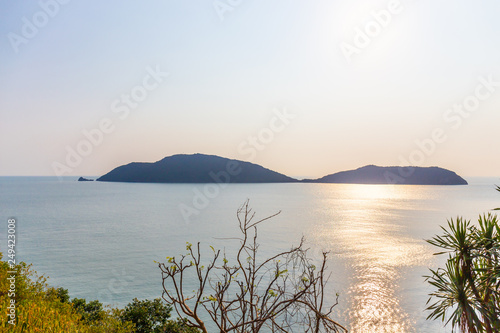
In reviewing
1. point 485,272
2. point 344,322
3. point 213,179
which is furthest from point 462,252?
point 213,179

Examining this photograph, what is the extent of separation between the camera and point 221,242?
43.7 meters

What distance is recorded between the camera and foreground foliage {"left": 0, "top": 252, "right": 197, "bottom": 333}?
4070mm

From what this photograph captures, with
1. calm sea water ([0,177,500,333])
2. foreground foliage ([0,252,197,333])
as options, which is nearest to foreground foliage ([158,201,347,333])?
foreground foliage ([0,252,197,333])

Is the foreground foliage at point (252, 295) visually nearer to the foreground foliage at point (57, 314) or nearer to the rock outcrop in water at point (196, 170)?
the foreground foliage at point (57, 314)

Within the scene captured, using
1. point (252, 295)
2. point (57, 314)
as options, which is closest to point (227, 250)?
point (57, 314)

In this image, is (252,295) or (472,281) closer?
(252,295)

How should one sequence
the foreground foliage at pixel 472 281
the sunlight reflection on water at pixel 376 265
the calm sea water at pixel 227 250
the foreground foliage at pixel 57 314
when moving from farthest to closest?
the calm sea water at pixel 227 250, the sunlight reflection on water at pixel 376 265, the foreground foliage at pixel 472 281, the foreground foliage at pixel 57 314

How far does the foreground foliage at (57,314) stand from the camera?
13.4 feet

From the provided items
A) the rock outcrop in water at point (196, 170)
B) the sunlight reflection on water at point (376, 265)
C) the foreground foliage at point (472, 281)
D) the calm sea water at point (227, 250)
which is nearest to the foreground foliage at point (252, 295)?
the foreground foliage at point (472, 281)

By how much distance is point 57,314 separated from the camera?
16.1 feet

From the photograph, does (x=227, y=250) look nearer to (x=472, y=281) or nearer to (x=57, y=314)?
(x=472, y=281)

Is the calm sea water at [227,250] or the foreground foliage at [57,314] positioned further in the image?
the calm sea water at [227,250]

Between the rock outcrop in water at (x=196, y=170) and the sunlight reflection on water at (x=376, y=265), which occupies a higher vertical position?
the rock outcrop in water at (x=196, y=170)

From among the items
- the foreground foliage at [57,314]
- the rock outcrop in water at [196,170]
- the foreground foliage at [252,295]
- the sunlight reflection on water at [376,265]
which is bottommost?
the sunlight reflection on water at [376,265]
